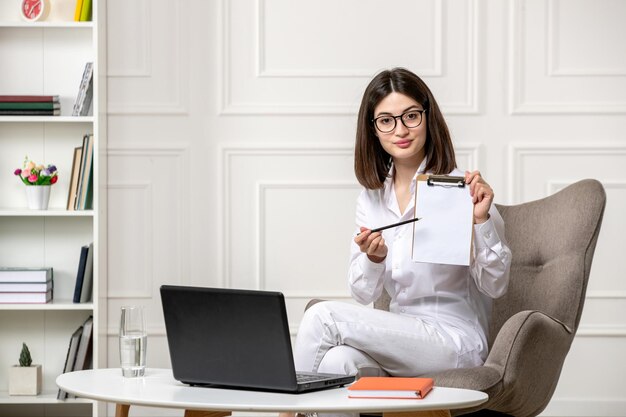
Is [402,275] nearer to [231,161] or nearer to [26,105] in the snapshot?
[231,161]

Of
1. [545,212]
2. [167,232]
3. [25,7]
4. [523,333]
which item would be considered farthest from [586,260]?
[25,7]

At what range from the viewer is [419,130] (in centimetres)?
244

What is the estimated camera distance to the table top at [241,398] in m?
1.57

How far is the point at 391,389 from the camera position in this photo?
1.64 metres

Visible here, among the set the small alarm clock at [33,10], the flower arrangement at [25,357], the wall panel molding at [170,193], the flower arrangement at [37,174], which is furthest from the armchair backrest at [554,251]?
the small alarm clock at [33,10]

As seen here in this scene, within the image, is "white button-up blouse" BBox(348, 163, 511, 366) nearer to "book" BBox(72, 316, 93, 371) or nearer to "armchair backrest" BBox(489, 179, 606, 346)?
"armchair backrest" BBox(489, 179, 606, 346)

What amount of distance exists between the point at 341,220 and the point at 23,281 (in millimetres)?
1237

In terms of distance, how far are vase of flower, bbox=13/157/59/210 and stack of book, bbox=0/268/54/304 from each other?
25 cm

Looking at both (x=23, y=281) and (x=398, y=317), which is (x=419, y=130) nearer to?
(x=398, y=317)

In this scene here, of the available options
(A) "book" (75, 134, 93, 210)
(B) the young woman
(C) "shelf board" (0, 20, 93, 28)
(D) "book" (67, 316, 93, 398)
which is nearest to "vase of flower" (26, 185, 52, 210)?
(A) "book" (75, 134, 93, 210)

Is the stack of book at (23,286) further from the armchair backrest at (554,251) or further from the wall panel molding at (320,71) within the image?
the armchair backrest at (554,251)

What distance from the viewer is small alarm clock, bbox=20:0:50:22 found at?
3.47 metres

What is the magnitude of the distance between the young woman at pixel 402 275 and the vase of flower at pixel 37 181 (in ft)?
4.64

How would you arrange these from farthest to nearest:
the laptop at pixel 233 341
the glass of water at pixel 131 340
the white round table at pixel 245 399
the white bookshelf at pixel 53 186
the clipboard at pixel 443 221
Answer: the white bookshelf at pixel 53 186 → the clipboard at pixel 443 221 → the glass of water at pixel 131 340 → the laptop at pixel 233 341 → the white round table at pixel 245 399
